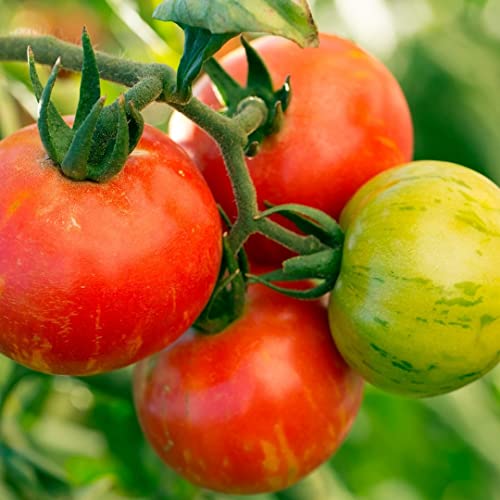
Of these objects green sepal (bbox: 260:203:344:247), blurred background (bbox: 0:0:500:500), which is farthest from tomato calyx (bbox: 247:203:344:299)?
blurred background (bbox: 0:0:500:500)

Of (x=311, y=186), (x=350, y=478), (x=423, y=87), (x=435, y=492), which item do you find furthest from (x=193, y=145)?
(x=435, y=492)

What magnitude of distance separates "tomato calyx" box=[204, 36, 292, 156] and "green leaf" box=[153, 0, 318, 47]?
7.4 inches

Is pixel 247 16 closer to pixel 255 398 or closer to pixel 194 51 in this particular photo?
pixel 194 51

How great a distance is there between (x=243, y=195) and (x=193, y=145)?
5.4 inches

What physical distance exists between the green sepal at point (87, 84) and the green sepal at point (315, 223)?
21cm

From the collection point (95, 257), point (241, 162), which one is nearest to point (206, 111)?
point (241, 162)

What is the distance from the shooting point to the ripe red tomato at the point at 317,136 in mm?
817

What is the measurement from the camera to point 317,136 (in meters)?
0.82

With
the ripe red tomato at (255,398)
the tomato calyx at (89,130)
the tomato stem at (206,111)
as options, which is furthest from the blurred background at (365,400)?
the tomato calyx at (89,130)

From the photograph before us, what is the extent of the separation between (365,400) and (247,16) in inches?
42.5

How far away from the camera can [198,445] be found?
0.81m

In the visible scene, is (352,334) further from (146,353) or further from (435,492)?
(435,492)

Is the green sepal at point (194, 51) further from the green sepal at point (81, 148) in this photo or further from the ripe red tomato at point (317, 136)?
the ripe red tomato at point (317, 136)

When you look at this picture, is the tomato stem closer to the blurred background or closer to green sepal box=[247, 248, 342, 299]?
green sepal box=[247, 248, 342, 299]
